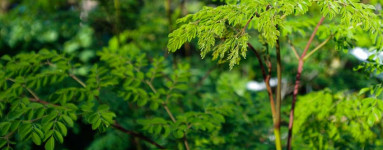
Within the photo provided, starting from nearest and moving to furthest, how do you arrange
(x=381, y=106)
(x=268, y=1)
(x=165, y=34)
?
1. (x=268, y=1)
2. (x=381, y=106)
3. (x=165, y=34)

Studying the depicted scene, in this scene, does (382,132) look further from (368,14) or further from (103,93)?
(103,93)

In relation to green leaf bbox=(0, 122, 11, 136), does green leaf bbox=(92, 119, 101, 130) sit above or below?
below

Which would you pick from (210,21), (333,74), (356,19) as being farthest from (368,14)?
(333,74)

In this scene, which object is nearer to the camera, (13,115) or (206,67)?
(13,115)

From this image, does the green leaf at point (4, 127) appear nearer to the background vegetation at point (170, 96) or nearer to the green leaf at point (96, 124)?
the background vegetation at point (170, 96)

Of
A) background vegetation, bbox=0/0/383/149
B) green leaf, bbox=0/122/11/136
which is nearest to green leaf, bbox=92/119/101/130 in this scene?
background vegetation, bbox=0/0/383/149

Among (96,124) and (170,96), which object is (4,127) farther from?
(170,96)

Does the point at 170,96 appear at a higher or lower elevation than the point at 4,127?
lower

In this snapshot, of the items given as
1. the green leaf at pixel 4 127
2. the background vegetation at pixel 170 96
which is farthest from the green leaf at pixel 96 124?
the green leaf at pixel 4 127

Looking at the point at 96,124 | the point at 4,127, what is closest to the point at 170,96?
the point at 96,124

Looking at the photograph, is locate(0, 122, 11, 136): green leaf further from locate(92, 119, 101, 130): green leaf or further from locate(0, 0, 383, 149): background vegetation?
locate(92, 119, 101, 130): green leaf

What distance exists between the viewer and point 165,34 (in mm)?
4488

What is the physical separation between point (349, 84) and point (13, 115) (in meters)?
4.33

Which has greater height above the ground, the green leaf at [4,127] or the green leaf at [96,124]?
the green leaf at [4,127]
